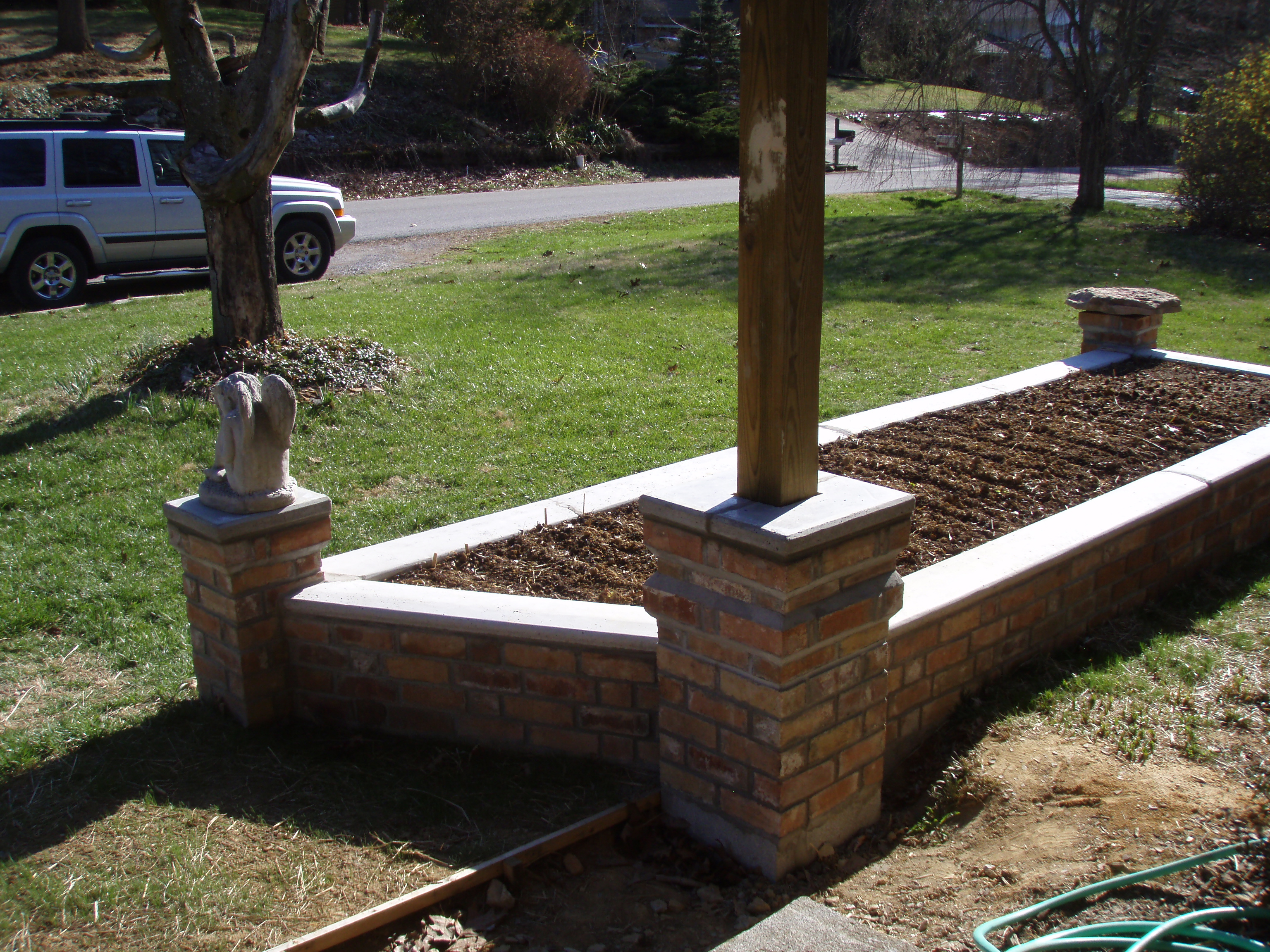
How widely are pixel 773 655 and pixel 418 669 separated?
1.36 metres

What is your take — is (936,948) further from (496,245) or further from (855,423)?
(496,245)

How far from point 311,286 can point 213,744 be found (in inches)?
331

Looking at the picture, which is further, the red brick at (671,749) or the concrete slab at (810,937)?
the red brick at (671,749)

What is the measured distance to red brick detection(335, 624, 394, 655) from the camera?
342cm

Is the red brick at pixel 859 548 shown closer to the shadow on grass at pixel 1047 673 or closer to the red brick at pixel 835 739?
the red brick at pixel 835 739

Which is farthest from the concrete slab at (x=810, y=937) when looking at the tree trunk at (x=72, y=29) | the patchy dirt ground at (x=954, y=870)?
the tree trunk at (x=72, y=29)

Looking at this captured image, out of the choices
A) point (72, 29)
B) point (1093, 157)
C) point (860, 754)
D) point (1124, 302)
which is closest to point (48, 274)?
point (1124, 302)

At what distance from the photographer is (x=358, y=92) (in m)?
8.06

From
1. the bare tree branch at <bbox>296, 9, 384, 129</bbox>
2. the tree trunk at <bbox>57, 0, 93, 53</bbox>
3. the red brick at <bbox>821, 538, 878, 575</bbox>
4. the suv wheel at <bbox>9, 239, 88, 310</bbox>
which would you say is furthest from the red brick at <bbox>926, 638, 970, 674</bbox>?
the tree trunk at <bbox>57, 0, 93, 53</bbox>

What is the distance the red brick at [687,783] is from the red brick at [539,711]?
39cm

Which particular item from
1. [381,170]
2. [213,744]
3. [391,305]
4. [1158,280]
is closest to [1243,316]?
[1158,280]

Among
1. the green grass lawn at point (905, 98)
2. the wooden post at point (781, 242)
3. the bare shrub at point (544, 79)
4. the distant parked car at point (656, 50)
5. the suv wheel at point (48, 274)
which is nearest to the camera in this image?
the wooden post at point (781, 242)

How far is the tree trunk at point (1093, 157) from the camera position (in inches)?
637

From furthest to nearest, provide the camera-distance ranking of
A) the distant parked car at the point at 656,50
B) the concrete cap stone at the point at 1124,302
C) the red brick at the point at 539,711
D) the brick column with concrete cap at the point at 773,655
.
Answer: the distant parked car at the point at 656,50 → the concrete cap stone at the point at 1124,302 → the red brick at the point at 539,711 → the brick column with concrete cap at the point at 773,655
